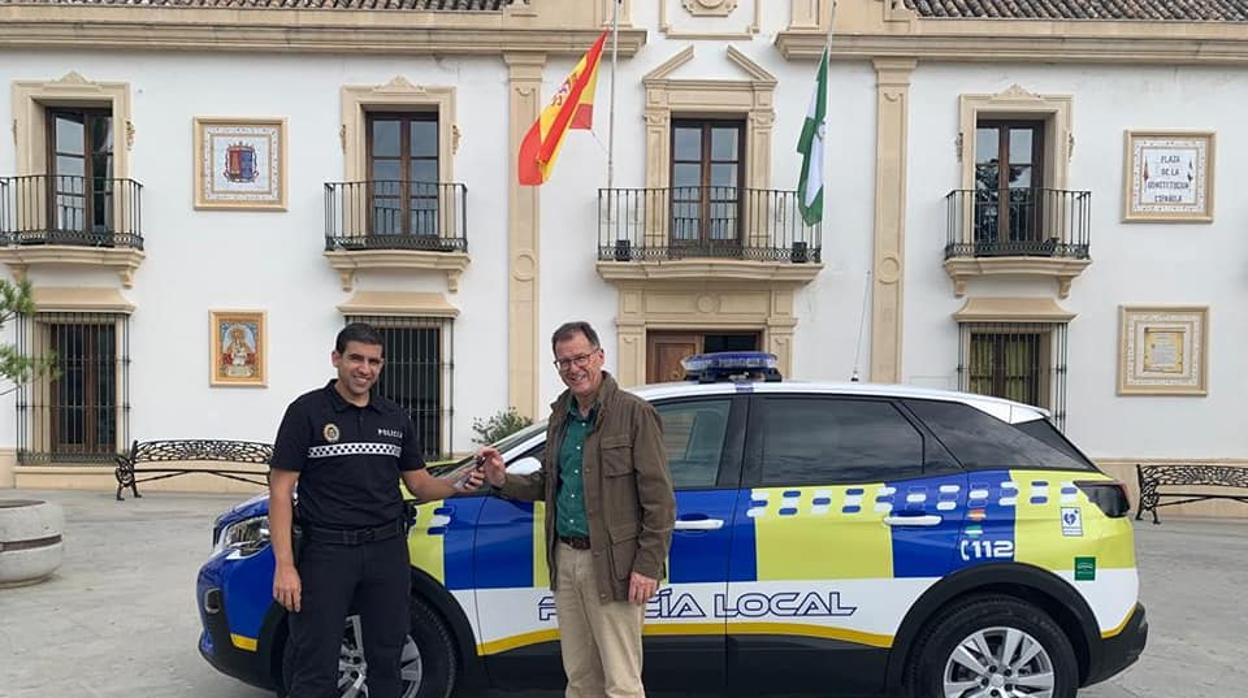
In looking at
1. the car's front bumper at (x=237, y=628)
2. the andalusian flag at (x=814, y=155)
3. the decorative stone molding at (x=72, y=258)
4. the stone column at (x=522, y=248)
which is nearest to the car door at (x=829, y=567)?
the car's front bumper at (x=237, y=628)

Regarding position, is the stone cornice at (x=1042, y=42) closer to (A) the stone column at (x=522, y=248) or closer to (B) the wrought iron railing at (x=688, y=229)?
(B) the wrought iron railing at (x=688, y=229)

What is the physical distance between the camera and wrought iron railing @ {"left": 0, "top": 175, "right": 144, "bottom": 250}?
11227 millimetres

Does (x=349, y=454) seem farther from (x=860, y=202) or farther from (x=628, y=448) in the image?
(x=860, y=202)

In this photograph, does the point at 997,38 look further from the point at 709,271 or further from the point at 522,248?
the point at 522,248

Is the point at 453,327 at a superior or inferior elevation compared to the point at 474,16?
inferior

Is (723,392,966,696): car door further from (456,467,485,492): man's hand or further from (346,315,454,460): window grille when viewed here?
(346,315,454,460): window grille

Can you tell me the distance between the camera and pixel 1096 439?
1141 centimetres

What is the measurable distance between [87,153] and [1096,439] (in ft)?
48.5

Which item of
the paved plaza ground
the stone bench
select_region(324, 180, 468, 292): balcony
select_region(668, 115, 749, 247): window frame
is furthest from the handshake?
the stone bench

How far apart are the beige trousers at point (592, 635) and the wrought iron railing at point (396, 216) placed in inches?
333

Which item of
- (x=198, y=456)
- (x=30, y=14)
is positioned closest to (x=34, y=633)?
(x=198, y=456)

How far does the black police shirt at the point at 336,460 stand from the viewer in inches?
126

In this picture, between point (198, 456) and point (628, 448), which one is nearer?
point (628, 448)

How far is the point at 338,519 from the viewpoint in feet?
10.6
